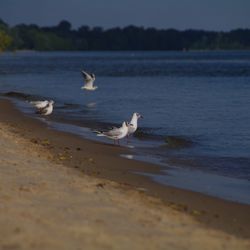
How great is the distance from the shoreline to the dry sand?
35 cm

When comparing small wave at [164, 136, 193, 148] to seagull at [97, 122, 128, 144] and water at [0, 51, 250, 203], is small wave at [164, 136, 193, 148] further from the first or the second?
seagull at [97, 122, 128, 144]

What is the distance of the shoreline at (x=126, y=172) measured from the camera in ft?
30.7

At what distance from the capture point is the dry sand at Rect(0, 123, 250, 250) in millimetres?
7590

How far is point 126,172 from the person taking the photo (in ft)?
42.8

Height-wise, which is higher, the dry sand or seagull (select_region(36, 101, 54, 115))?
the dry sand

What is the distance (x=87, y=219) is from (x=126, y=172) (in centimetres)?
465

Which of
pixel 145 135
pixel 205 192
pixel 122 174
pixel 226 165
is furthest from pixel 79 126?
pixel 205 192

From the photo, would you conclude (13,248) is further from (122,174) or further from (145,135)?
(145,135)

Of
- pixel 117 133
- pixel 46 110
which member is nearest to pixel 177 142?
pixel 117 133

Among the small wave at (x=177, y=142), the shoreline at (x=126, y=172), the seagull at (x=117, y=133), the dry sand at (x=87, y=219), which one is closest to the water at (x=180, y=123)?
the small wave at (x=177, y=142)

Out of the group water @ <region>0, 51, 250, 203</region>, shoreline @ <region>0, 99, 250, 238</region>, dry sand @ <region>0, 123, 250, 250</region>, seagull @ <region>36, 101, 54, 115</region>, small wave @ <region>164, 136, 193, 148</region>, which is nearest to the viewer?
dry sand @ <region>0, 123, 250, 250</region>

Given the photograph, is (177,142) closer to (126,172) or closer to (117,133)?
(117,133)

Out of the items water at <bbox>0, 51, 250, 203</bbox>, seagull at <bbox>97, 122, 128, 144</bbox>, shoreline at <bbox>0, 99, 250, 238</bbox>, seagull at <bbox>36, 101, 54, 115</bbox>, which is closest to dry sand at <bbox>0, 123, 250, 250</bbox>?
shoreline at <bbox>0, 99, 250, 238</bbox>

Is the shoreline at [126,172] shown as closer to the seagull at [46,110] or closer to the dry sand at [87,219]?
the dry sand at [87,219]
